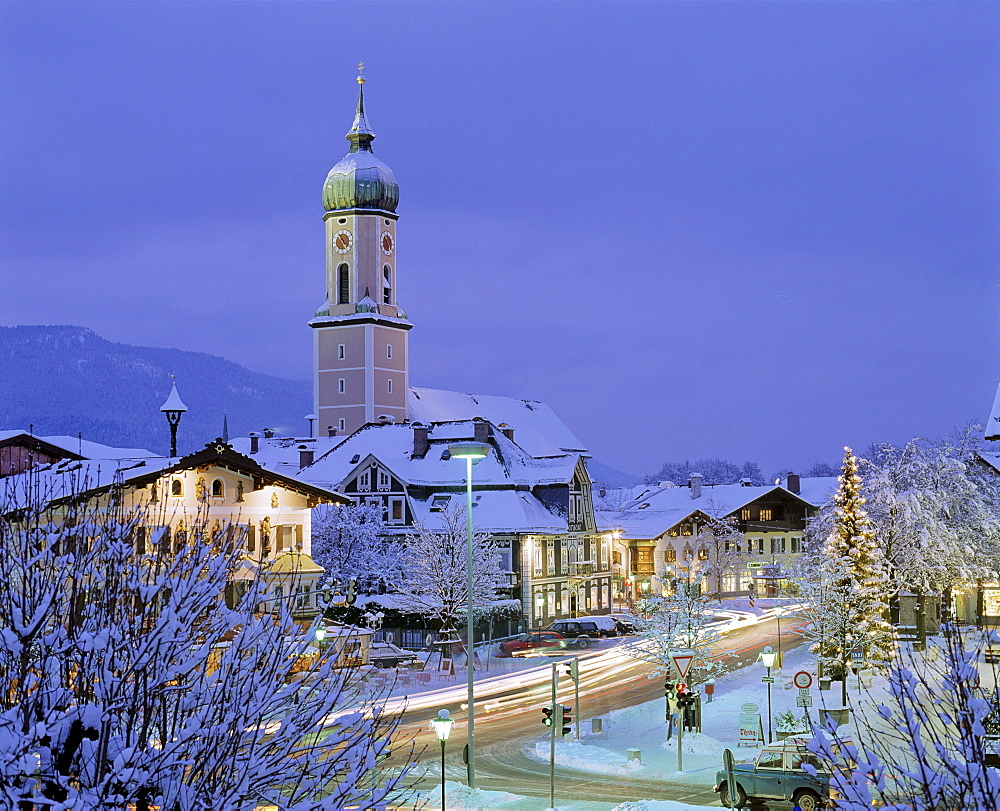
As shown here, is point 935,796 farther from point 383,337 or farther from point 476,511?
point 383,337

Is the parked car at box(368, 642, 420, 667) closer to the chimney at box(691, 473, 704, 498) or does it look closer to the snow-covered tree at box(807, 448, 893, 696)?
the snow-covered tree at box(807, 448, 893, 696)

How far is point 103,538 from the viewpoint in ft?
45.9

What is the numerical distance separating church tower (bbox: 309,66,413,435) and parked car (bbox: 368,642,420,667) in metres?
59.5

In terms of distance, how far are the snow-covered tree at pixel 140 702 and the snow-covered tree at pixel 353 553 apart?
170ft

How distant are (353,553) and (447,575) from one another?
9375mm

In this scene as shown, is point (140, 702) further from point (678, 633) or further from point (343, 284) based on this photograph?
point (343, 284)

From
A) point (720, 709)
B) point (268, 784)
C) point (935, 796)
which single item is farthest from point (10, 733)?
point (720, 709)

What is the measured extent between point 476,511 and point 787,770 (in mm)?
41443

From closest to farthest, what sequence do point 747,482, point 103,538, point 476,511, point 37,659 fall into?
point 37,659
point 103,538
point 476,511
point 747,482

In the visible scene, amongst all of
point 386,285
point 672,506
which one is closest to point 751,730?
point 672,506

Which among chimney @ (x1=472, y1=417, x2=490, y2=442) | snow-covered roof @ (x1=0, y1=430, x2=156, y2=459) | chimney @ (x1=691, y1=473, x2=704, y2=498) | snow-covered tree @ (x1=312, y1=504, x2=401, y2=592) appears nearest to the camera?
snow-covered roof @ (x1=0, y1=430, x2=156, y2=459)

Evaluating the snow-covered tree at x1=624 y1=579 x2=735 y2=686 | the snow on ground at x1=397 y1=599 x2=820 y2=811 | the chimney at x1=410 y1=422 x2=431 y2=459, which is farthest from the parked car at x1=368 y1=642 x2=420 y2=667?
the chimney at x1=410 y1=422 x2=431 y2=459

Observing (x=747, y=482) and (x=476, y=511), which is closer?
(x=476, y=511)

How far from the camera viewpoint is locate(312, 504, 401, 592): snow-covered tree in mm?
65250
